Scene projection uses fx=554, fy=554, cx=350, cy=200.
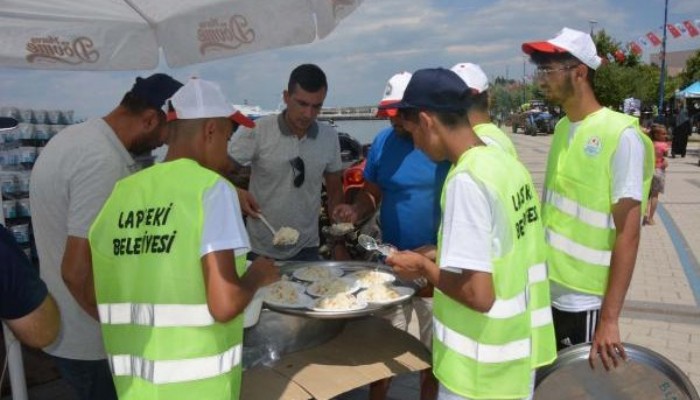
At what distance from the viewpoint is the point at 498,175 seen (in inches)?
74.9

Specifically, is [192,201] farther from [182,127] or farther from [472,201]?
[472,201]

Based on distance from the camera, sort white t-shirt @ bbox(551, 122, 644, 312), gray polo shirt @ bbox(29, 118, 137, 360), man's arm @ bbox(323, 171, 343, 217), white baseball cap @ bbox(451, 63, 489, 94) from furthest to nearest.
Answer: man's arm @ bbox(323, 171, 343, 217), white baseball cap @ bbox(451, 63, 489, 94), white t-shirt @ bbox(551, 122, 644, 312), gray polo shirt @ bbox(29, 118, 137, 360)

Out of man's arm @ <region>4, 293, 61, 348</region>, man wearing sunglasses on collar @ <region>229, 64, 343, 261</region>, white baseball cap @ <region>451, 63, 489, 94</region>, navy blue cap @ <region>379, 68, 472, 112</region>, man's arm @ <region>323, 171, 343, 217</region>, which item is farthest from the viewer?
man's arm @ <region>323, 171, 343, 217</region>

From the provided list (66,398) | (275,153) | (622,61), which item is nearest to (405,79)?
(275,153)

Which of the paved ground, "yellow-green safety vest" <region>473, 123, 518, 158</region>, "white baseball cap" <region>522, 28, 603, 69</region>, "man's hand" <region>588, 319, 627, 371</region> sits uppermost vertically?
"white baseball cap" <region>522, 28, 603, 69</region>

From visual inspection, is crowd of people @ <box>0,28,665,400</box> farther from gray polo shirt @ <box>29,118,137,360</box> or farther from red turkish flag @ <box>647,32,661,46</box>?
red turkish flag @ <box>647,32,661,46</box>

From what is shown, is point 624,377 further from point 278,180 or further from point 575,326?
point 278,180

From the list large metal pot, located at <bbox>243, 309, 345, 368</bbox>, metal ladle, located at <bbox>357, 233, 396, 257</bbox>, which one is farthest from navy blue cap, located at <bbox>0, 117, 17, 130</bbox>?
metal ladle, located at <bbox>357, 233, 396, 257</bbox>

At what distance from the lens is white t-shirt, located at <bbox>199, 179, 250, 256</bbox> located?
5.52 ft

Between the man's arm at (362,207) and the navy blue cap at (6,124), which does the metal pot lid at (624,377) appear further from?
the navy blue cap at (6,124)

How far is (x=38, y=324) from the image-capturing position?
5.07 feet

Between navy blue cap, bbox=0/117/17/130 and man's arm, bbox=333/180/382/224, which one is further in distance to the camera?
man's arm, bbox=333/180/382/224

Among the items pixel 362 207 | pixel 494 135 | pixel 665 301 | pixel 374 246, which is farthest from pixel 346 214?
pixel 665 301

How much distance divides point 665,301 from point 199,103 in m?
5.90
